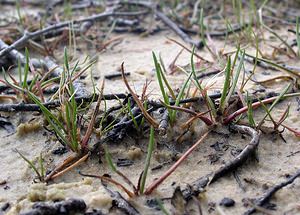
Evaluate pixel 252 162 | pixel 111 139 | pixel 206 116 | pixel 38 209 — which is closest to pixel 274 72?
pixel 206 116

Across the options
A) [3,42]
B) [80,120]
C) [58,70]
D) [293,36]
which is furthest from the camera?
[293,36]

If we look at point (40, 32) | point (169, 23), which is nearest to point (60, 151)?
point (40, 32)

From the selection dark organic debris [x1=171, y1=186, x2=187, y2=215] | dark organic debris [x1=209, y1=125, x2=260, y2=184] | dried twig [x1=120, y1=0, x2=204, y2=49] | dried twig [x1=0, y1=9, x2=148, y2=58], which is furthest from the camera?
dried twig [x1=120, y1=0, x2=204, y2=49]

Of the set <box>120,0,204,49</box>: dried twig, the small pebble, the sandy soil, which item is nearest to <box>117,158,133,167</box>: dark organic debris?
the sandy soil

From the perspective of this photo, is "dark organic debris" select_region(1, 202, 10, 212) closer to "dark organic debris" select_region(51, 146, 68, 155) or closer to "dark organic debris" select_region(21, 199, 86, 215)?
"dark organic debris" select_region(21, 199, 86, 215)

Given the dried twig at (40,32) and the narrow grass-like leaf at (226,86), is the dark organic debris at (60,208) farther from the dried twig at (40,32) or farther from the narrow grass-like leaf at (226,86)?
the dried twig at (40,32)

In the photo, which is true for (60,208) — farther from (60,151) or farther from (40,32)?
(40,32)

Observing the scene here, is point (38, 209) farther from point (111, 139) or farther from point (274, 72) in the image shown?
point (274, 72)

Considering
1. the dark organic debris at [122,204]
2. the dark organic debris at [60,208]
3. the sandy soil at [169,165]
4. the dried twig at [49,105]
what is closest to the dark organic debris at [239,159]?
the sandy soil at [169,165]
